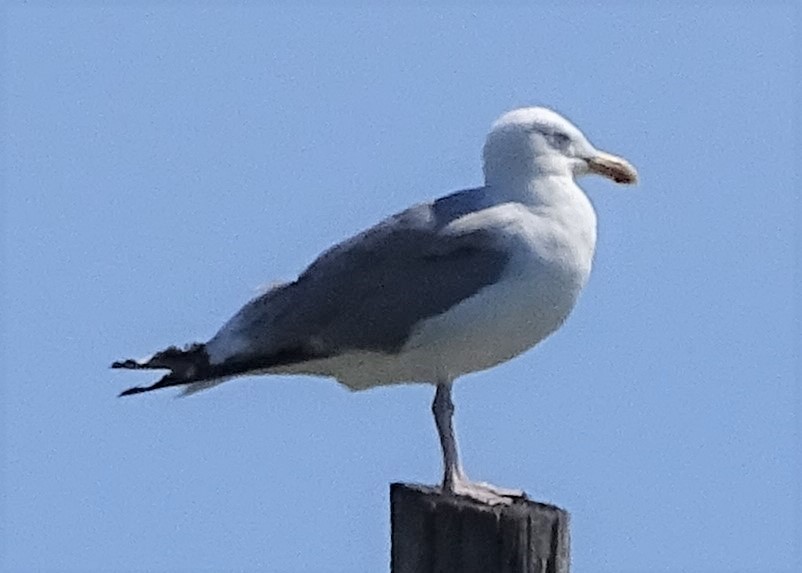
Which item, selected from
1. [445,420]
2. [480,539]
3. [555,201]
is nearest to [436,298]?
[445,420]

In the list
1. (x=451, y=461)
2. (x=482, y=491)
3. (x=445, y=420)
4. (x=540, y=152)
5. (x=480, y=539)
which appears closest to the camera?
(x=480, y=539)

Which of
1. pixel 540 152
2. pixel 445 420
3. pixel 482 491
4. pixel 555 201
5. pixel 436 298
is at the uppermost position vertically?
pixel 540 152

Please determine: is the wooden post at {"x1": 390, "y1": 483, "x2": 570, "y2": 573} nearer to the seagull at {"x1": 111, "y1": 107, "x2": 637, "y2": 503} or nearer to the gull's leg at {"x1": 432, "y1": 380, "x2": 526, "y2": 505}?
the gull's leg at {"x1": 432, "y1": 380, "x2": 526, "y2": 505}

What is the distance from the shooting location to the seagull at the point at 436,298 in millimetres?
7324

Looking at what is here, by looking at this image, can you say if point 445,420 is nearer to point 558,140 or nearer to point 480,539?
point 558,140

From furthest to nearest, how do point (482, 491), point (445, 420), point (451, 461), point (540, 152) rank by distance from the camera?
point (540, 152) < point (445, 420) < point (451, 461) < point (482, 491)

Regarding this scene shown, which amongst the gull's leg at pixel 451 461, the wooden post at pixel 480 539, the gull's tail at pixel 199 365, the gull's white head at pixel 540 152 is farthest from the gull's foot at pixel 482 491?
the gull's white head at pixel 540 152

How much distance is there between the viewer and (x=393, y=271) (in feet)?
24.7

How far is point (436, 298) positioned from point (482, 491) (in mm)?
834

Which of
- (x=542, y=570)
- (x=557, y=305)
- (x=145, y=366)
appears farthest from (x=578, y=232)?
(x=542, y=570)

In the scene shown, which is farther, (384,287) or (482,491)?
(384,287)

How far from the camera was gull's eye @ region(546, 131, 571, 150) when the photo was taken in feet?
25.8

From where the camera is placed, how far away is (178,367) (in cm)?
746

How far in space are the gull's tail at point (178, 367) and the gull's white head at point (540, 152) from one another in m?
1.37
